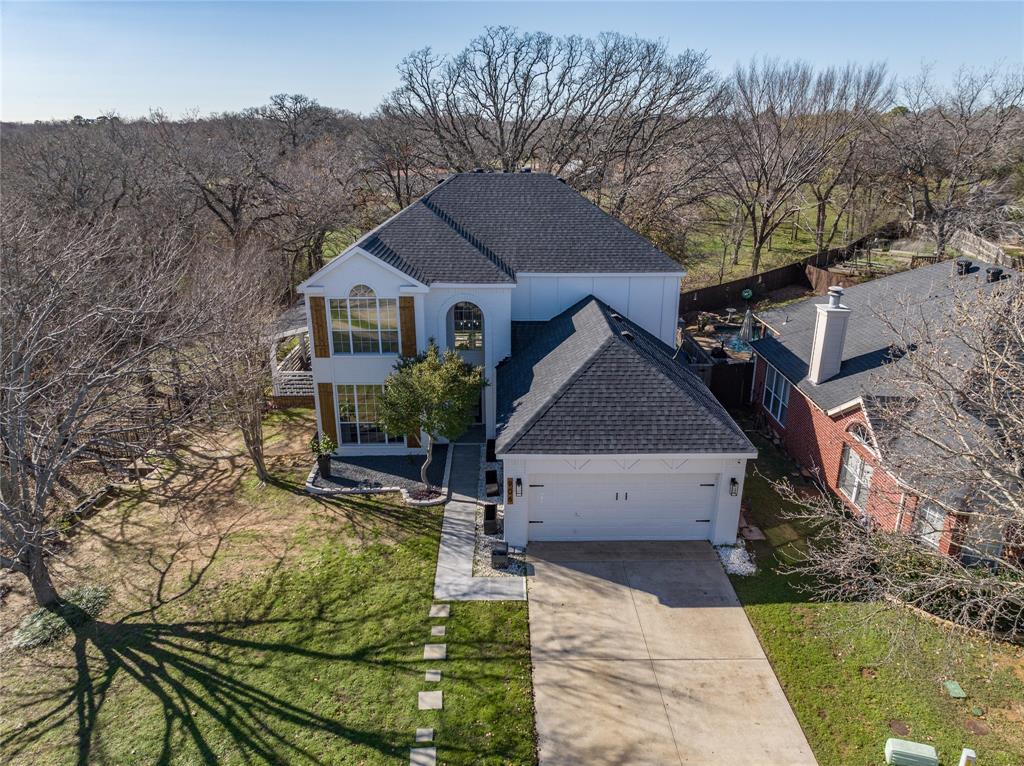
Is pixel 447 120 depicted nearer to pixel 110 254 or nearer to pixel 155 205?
pixel 155 205

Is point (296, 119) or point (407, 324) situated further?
point (296, 119)

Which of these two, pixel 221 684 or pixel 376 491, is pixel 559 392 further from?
pixel 221 684

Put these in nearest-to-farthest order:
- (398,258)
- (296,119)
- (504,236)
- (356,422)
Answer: (398,258) < (356,422) < (504,236) < (296,119)

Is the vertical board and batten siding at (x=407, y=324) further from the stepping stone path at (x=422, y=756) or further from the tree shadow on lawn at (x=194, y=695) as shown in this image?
the stepping stone path at (x=422, y=756)

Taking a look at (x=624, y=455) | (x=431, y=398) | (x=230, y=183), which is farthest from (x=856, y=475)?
(x=230, y=183)

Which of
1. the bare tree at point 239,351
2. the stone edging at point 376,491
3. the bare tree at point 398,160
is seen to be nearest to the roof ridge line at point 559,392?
the stone edging at point 376,491

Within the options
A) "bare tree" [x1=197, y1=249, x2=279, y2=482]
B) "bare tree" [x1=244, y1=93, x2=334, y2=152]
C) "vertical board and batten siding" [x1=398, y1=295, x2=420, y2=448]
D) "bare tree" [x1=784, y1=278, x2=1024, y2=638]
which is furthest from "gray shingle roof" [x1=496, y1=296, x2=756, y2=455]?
"bare tree" [x1=244, y1=93, x2=334, y2=152]
